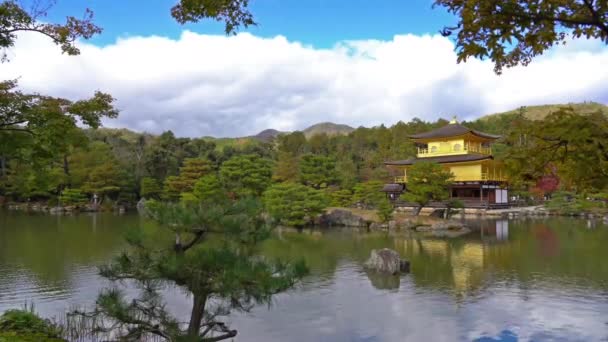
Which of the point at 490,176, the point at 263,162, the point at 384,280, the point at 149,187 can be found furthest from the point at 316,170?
the point at 384,280

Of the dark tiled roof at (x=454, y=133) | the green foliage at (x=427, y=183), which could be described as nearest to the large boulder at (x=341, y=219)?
the green foliage at (x=427, y=183)

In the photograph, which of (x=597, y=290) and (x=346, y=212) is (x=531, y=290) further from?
(x=346, y=212)

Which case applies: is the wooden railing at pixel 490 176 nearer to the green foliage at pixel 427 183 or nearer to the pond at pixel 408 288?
the green foliage at pixel 427 183

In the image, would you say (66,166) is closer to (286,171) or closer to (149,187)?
(149,187)

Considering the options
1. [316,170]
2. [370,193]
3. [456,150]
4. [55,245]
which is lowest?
[55,245]

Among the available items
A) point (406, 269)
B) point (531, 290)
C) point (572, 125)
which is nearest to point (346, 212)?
point (406, 269)

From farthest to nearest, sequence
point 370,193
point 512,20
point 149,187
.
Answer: point 149,187 → point 370,193 → point 512,20

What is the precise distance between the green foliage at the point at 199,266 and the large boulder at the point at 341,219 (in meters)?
16.6

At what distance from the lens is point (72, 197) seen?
96.7ft

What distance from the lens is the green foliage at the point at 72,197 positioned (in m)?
29.3

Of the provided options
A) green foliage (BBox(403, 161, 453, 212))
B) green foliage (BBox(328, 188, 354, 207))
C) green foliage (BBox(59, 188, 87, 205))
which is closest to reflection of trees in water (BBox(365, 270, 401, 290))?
green foliage (BBox(403, 161, 453, 212))

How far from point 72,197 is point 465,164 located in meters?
24.2

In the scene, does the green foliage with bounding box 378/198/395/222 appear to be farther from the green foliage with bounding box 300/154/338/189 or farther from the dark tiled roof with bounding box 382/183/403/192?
the dark tiled roof with bounding box 382/183/403/192

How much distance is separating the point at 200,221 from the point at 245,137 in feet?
292
